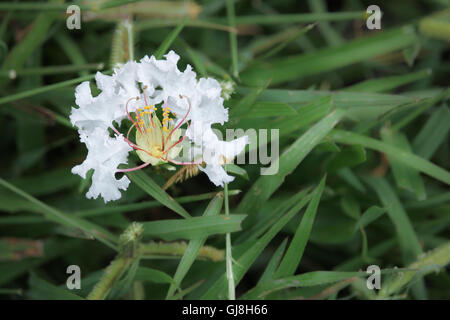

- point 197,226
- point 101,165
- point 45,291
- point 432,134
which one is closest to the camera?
point 101,165

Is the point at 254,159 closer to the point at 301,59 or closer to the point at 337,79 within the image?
the point at 301,59

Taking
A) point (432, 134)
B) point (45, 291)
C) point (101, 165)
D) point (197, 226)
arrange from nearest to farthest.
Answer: point (101, 165)
point (197, 226)
point (45, 291)
point (432, 134)

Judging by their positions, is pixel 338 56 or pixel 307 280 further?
pixel 338 56

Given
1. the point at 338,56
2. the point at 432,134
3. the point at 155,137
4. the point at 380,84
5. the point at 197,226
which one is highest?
the point at 338,56

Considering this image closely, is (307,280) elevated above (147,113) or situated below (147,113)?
below

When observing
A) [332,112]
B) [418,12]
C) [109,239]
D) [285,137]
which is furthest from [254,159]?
[418,12]

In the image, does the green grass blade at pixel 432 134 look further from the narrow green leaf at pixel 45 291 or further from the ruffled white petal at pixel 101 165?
the narrow green leaf at pixel 45 291

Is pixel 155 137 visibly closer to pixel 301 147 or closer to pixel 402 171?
pixel 301 147

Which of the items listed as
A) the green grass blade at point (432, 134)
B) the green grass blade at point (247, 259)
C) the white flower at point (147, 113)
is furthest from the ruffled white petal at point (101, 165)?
the green grass blade at point (432, 134)

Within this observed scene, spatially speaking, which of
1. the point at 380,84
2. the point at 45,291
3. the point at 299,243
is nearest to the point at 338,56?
the point at 380,84
